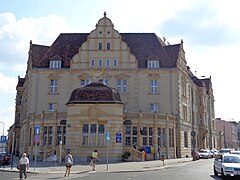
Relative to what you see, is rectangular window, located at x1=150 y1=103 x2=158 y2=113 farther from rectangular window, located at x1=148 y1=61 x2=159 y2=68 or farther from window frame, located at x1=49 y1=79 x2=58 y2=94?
window frame, located at x1=49 y1=79 x2=58 y2=94

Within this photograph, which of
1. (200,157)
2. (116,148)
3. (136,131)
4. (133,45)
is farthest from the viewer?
(133,45)

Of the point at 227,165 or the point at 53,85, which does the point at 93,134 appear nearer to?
the point at 53,85

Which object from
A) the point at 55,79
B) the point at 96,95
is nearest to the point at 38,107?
the point at 55,79

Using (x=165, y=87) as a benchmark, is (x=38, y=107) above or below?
below

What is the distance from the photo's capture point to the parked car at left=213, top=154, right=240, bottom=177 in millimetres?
20453

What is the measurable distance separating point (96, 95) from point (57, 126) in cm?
791

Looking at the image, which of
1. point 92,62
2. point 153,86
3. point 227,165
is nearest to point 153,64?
point 153,86

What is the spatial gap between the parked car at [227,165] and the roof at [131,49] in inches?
1218

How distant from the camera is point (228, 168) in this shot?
20656 millimetres

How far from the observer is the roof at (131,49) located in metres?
53.8

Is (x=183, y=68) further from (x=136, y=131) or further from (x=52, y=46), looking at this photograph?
(x=52, y=46)

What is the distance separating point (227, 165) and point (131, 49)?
36688 mm

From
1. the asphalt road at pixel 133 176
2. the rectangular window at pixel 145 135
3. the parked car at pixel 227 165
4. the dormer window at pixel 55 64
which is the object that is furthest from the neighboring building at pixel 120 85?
the parked car at pixel 227 165

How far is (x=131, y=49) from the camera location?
55.6m
